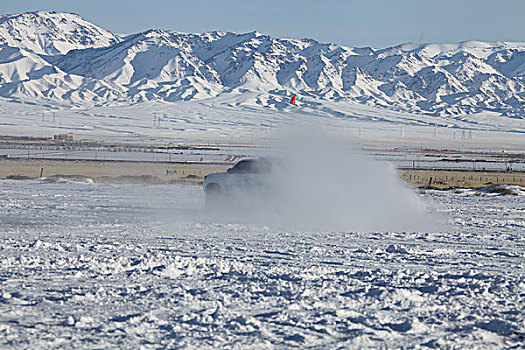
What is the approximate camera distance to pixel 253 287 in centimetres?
923

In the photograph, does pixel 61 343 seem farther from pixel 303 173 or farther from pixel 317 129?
pixel 317 129

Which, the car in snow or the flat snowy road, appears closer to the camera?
the flat snowy road

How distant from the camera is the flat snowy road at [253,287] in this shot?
7223mm

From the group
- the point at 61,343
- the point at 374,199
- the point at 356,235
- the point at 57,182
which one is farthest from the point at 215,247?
the point at 57,182

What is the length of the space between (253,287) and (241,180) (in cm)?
976

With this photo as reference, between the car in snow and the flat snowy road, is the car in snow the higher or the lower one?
the higher one

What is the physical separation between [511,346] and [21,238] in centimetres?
923

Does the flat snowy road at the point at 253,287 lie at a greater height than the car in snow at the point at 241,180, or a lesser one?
lesser

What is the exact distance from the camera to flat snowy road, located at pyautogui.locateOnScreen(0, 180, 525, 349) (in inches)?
284

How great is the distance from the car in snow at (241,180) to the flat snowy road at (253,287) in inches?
96.4

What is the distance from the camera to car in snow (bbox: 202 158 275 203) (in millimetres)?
18828

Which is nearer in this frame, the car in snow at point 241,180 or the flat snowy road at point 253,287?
the flat snowy road at point 253,287

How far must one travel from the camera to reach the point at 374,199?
61.9 feet

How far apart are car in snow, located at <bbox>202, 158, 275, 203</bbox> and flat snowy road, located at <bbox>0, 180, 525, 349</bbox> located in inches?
96.4
